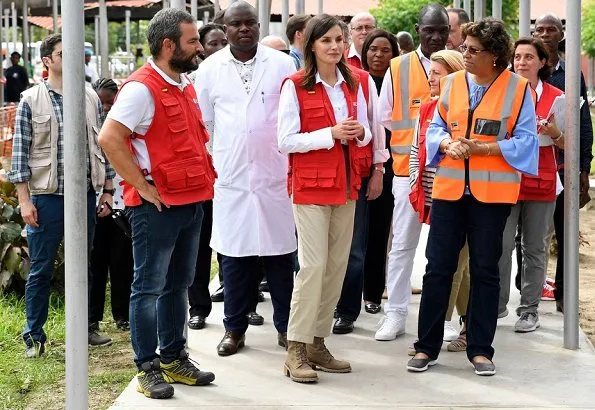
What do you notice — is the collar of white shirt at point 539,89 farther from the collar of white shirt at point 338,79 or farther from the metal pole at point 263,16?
the metal pole at point 263,16

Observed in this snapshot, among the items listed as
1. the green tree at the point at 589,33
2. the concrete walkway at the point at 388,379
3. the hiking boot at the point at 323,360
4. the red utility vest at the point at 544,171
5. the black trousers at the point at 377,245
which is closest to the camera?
the concrete walkway at the point at 388,379

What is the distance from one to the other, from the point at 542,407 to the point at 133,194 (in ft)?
7.44

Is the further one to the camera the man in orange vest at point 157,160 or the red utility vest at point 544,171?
the red utility vest at point 544,171

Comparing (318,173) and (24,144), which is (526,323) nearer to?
(318,173)

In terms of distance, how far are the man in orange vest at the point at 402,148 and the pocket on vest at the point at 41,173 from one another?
6.59 feet

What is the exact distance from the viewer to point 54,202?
22.5 feet

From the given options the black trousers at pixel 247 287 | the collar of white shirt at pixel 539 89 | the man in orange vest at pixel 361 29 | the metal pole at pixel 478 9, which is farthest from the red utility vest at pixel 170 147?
the metal pole at pixel 478 9

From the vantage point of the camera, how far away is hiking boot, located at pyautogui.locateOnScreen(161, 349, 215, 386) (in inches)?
242

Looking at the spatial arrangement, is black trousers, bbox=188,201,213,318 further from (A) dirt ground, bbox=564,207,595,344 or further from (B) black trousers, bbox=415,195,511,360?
(A) dirt ground, bbox=564,207,595,344

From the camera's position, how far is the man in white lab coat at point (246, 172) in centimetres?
677

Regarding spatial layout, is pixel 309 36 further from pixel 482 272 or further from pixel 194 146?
pixel 482 272

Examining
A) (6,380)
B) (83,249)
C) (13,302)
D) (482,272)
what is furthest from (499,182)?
(13,302)

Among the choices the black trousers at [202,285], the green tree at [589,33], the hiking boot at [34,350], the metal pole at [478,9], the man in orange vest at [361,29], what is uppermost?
the green tree at [589,33]

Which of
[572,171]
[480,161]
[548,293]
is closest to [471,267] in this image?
[480,161]
